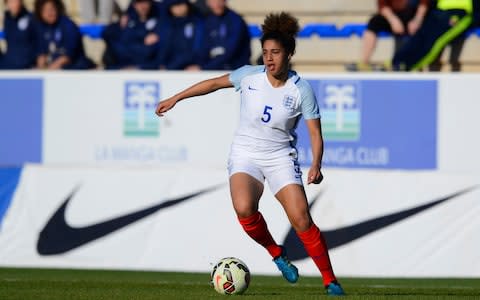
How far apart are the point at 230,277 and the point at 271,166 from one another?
0.98m

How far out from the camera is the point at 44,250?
580 inches

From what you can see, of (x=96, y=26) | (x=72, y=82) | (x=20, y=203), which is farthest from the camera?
(x=96, y=26)

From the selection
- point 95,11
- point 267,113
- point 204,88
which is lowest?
point 267,113

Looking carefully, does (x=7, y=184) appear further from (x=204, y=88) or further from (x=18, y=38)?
(x=204, y=88)

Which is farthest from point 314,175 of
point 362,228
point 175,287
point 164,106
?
point 362,228

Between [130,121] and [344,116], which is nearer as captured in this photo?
[344,116]

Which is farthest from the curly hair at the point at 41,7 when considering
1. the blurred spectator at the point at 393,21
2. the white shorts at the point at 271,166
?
the white shorts at the point at 271,166

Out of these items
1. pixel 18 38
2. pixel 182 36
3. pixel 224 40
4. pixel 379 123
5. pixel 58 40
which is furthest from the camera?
pixel 18 38

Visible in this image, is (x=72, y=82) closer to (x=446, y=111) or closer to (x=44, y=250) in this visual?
(x=44, y=250)

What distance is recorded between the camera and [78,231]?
1480 centimetres

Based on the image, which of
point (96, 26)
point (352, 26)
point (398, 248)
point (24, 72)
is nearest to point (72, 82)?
point (24, 72)

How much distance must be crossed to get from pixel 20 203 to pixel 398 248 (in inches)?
179

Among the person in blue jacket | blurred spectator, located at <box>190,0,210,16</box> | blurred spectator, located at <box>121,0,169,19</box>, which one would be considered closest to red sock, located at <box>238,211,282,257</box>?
blurred spectator, located at <box>121,0,169,19</box>

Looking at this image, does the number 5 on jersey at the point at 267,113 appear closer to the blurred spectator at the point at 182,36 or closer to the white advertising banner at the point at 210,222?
the white advertising banner at the point at 210,222
